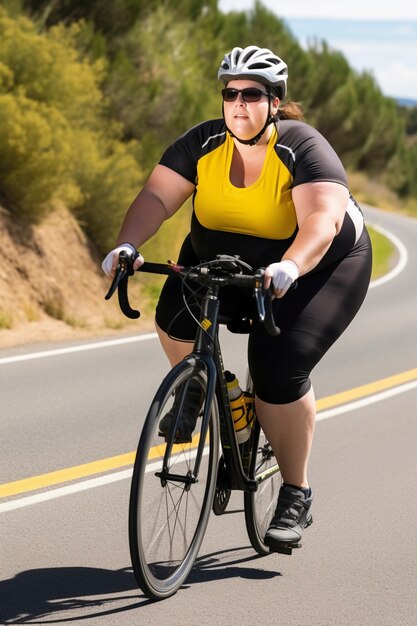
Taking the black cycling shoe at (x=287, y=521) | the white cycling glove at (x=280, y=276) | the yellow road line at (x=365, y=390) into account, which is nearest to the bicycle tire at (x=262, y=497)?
the black cycling shoe at (x=287, y=521)

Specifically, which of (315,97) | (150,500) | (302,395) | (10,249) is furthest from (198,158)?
(315,97)

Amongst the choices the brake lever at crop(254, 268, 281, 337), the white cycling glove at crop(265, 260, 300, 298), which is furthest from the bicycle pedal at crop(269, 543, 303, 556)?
the white cycling glove at crop(265, 260, 300, 298)

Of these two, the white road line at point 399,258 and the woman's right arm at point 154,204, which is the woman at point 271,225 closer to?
the woman's right arm at point 154,204

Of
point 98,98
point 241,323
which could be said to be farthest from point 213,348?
point 98,98

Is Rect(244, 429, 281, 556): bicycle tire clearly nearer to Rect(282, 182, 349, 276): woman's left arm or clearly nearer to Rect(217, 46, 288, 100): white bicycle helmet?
Rect(282, 182, 349, 276): woman's left arm

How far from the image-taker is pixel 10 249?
12.7 m

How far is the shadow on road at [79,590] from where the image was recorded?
4242 millimetres

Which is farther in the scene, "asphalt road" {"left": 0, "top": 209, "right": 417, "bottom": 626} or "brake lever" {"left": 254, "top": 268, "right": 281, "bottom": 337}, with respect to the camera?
"asphalt road" {"left": 0, "top": 209, "right": 417, "bottom": 626}

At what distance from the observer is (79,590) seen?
4512 mm

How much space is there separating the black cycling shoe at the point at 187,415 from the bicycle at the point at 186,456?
2cm

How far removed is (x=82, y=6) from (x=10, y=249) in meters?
8.30

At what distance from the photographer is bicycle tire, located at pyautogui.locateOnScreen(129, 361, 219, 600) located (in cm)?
410

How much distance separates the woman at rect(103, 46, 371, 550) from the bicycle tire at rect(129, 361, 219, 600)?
0.44 ft

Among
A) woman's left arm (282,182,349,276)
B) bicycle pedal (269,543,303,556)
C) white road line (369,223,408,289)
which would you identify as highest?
woman's left arm (282,182,349,276)
